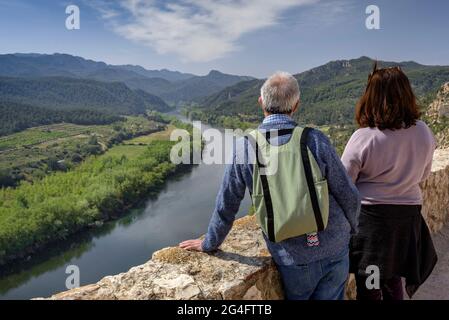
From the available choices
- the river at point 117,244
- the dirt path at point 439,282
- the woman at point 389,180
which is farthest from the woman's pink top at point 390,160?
the river at point 117,244

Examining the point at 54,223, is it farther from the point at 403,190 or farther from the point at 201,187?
the point at 403,190

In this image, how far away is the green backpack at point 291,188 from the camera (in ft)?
4.73

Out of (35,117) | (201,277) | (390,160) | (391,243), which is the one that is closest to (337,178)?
(390,160)

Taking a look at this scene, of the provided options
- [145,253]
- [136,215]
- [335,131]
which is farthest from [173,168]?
[145,253]

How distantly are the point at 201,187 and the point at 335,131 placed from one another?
1536 cm

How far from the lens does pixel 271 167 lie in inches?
57.6

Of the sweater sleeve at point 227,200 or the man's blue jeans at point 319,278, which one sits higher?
→ the sweater sleeve at point 227,200

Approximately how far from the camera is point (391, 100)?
1750mm

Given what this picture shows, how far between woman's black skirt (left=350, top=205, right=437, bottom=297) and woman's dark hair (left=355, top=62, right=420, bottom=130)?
1.34ft

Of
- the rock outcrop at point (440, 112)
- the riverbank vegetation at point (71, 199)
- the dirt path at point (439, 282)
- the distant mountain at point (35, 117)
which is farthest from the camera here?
the distant mountain at point (35, 117)

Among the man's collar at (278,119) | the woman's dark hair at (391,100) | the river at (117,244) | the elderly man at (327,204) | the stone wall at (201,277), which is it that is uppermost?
the woman's dark hair at (391,100)

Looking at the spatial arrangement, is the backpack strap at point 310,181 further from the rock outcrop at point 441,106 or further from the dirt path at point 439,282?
the rock outcrop at point 441,106

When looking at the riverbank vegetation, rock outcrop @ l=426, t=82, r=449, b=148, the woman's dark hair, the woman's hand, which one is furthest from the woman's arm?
rock outcrop @ l=426, t=82, r=449, b=148

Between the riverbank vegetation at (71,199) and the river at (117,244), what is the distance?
42.2 inches
